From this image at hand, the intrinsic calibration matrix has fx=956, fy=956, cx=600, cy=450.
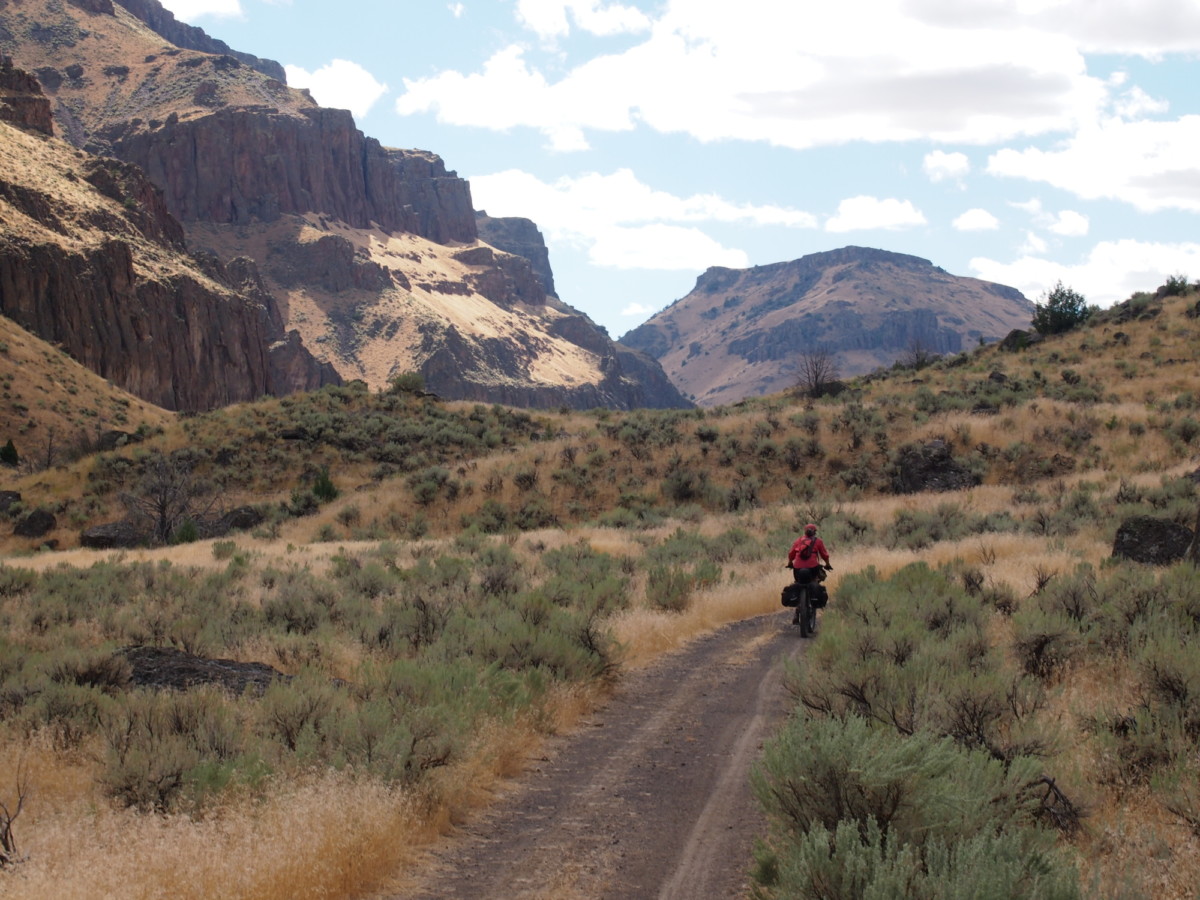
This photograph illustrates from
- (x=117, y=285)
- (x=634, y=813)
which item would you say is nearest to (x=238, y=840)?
(x=634, y=813)

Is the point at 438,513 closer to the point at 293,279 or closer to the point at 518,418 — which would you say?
the point at 518,418

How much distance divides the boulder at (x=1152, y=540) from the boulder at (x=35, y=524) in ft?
121

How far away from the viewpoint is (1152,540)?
607 inches

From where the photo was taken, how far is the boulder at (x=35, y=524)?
37000mm

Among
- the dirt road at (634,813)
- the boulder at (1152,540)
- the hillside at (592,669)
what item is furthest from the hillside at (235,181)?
the dirt road at (634,813)

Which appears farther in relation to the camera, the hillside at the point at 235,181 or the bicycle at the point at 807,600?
the hillside at the point at 235,181

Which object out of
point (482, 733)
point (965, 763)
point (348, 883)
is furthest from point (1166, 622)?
point (348, 883)

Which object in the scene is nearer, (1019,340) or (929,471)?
(929,471)

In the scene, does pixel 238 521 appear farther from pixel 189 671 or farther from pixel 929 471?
pixel 189 671

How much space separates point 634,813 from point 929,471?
2814cm

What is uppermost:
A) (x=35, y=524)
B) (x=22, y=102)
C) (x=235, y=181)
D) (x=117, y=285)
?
→ (x=235, y=181)

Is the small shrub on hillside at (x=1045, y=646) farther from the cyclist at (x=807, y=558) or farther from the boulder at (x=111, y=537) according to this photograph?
the boulder at (x=111, y=537)

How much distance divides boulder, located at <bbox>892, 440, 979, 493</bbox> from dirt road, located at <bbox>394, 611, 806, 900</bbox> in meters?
23.6

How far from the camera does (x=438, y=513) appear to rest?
1383 inches
